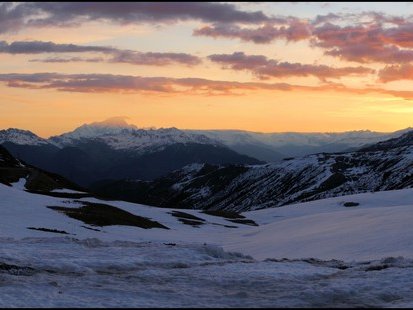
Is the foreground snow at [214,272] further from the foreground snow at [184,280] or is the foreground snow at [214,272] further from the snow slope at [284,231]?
the snow slope at [284,231]

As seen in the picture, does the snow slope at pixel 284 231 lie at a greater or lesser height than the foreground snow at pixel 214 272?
lesser

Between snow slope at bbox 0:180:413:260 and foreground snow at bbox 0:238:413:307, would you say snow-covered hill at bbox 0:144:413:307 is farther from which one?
snow slope at bbox 0:180:413:260

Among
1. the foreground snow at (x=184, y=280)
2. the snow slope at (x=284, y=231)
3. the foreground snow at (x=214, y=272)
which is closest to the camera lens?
the foreground snow at (x=184, y=280)

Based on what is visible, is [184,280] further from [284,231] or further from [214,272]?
[284,231]

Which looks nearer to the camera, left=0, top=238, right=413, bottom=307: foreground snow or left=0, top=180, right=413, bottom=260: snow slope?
left=0, top=238, right=413, bottom=307: foreground snow

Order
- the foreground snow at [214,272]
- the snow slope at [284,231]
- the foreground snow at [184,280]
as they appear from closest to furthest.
Result: the foreground snow at [184,280]
the foreground snow at [214,272]
the snow slope at [284,231]

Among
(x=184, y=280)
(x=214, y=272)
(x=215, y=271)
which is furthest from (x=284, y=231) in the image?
(x=184, y=280)

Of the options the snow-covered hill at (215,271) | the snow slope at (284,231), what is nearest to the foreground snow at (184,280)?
the snow-covered hill at (215,271)

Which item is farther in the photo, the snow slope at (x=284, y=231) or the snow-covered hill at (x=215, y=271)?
the snow slope at (x=284, y=231)

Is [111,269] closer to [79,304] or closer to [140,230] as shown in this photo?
[79,304]

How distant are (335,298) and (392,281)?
506 centimetres

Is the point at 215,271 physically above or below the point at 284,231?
above

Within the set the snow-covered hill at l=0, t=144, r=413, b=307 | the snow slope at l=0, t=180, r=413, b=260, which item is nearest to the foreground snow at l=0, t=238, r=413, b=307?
the snow-covered hill at l=0, t=144, r=413, b=307

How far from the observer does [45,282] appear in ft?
68.6
